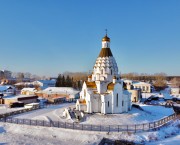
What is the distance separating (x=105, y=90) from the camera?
26.0 meters

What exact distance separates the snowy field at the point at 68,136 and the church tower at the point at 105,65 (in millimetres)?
9101

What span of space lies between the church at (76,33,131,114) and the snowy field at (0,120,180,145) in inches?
246

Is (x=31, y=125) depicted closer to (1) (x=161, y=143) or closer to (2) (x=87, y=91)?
(2) (x=87, y=91)

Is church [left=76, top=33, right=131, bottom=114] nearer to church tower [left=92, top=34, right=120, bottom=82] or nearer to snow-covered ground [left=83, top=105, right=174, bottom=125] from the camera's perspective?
church tower [left=92, top=34, right=120, bottom=82]

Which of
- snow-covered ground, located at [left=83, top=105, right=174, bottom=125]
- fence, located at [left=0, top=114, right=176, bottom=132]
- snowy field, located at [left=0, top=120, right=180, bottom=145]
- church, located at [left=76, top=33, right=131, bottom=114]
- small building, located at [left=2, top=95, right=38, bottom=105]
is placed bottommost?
snowy field, located at [left=0, top=120, right=180, bottom=145]

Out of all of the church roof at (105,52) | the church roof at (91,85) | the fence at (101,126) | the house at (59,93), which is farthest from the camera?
the house at (59,93)

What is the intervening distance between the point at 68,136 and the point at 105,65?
434 inches

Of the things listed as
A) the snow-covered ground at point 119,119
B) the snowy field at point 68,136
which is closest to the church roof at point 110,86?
the snow-covered ground at point 119,119

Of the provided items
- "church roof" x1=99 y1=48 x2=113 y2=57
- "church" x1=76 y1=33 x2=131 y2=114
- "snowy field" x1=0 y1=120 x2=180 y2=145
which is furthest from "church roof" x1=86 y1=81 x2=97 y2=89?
"snowy field" x1=0 y1=120 x2=180 y2=145

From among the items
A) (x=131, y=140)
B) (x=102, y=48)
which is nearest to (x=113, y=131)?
(x=131, y=140)

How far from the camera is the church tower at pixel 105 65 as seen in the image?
1050 inches

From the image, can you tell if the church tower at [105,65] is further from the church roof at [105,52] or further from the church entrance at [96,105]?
the church entrance at [96,105]

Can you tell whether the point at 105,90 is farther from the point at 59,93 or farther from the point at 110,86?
the point at 59,93

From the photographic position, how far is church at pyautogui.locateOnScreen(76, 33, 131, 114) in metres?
25.2
